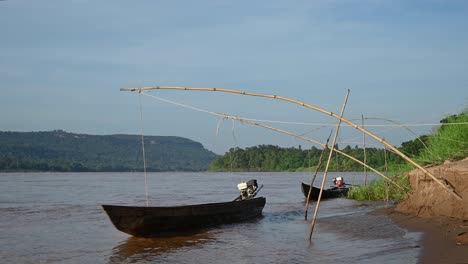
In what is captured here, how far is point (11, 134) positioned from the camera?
13138 cm

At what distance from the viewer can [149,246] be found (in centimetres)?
1170

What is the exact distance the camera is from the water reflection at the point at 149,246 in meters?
10.6

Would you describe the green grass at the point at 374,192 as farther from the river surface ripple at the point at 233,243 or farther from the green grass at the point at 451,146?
the green grass at the point at 451,146

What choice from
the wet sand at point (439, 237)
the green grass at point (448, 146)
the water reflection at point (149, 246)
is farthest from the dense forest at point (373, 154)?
the water reflection at point (149, 246)

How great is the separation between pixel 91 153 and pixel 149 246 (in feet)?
429

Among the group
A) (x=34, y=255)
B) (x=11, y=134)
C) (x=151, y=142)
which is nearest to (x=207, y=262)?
(x=34, y=255)

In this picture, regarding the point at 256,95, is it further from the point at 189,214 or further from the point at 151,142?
the point at 151,142

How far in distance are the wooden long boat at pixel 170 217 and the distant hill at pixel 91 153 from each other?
9890 cm

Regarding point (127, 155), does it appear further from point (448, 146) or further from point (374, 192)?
point (448, 146)

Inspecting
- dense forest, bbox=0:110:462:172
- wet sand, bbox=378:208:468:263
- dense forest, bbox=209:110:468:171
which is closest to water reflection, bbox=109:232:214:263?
dense forest, bbox=209:110:468:171

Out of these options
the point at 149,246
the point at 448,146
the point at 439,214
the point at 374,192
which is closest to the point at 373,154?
the point at 374,192

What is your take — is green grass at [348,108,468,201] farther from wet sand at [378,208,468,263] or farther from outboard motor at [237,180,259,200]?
outboard motor at [237,180,259,200]

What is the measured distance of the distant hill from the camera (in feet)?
374

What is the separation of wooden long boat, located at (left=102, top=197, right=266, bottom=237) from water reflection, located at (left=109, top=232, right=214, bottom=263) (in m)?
0.32
